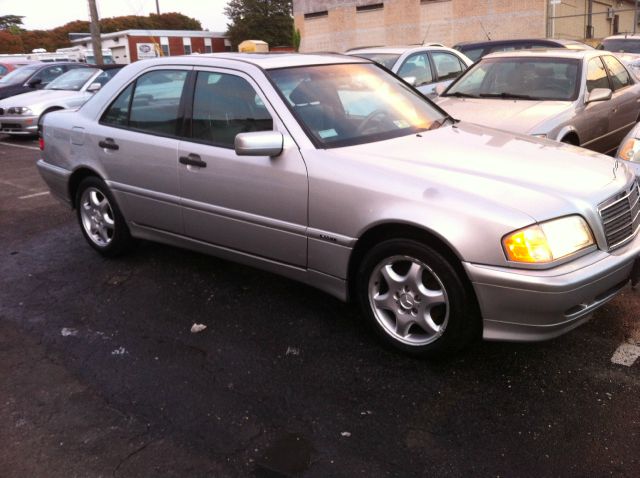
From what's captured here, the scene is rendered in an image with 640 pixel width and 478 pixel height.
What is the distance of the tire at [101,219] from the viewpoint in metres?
4.79

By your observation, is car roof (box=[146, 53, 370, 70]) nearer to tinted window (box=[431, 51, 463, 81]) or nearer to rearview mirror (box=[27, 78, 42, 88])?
tinted window (box=[431, 51, 463, 81])

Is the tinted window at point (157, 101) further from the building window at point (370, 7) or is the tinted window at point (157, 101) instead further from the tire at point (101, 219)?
the building window at point (370, 7)

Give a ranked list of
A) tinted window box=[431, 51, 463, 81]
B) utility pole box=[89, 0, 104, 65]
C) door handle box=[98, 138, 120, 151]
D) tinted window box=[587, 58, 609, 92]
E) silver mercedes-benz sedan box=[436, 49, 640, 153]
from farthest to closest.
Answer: utility pole box=[89, 0, 104, 65]
tinted window box=[431, 51, 463, 81]
tinted window box=[587, 58, 609, 92]
silver mercedes-benz sedan box=[436, 49, 640, 153]
door handle box=[98, 138, 120, 151]

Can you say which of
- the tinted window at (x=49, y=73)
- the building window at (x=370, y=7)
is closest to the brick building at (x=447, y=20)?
the building window at (x=370, y=7)

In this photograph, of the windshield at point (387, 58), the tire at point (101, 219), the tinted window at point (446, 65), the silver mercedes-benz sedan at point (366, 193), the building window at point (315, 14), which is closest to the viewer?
the silver mercedes-benz sedan at point (366, 193)

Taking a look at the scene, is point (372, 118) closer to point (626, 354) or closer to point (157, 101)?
point (157, 101)

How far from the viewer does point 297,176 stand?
3475 millimetres

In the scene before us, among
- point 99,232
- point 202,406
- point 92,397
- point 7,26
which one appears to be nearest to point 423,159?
point 202,406

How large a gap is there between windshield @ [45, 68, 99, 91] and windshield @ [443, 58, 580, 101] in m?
8.83

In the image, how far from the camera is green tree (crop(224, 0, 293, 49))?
64438 millimetres

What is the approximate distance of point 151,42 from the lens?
53.4 m

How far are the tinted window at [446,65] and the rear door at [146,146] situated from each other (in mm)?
5754

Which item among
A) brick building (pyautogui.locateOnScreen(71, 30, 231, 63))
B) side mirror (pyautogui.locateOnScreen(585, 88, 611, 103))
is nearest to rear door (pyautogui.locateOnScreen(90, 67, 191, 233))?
side mirror (pyautogui.locateOnScreen(585, 88, 611, 103))

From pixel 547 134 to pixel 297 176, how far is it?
10.2ft
